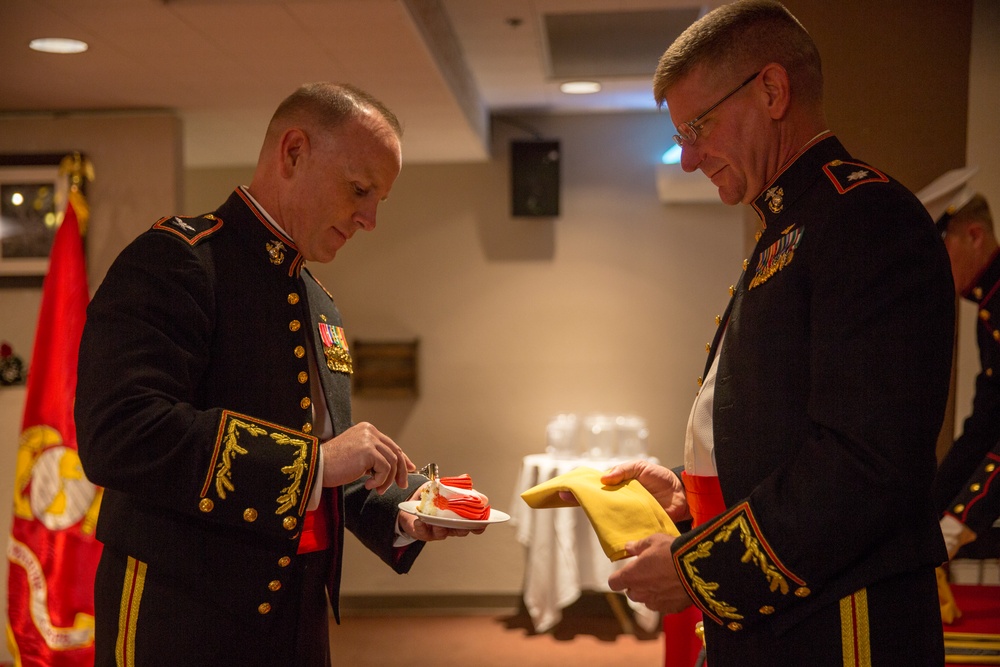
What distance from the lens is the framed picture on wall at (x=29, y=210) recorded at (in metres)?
3.86

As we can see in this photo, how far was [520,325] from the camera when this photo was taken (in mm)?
5473

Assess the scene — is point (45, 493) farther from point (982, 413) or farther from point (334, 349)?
point (982, 413)

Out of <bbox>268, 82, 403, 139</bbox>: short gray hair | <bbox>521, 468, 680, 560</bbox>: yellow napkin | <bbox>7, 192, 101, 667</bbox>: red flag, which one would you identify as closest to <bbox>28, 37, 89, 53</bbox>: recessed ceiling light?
<bbox>7, 192, 101, 667</bbox>: red flag

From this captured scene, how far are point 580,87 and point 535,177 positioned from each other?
730mm

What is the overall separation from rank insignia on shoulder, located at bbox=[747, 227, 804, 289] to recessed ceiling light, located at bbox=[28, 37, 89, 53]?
265cm

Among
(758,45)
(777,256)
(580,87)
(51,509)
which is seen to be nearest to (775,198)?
(777,256)

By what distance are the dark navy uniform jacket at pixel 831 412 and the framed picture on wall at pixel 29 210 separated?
3540 millimetres

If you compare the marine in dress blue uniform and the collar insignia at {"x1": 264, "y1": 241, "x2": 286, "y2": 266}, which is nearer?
the collar insignia at {"x1": 264, "y1": 241, "x2": 286, "y2": 266}

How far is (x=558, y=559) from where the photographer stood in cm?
463

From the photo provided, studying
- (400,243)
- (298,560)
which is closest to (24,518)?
(298,560)

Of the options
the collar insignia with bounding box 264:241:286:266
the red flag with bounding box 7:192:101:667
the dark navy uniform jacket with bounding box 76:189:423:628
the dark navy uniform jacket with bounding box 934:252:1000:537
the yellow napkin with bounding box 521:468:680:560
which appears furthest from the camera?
the red flag with bounding box 7:192:101:667

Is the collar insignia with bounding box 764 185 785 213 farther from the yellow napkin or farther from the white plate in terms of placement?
the white plate

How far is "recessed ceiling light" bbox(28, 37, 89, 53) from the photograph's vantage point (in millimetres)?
2969

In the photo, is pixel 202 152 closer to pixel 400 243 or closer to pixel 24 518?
pixel 400 243
